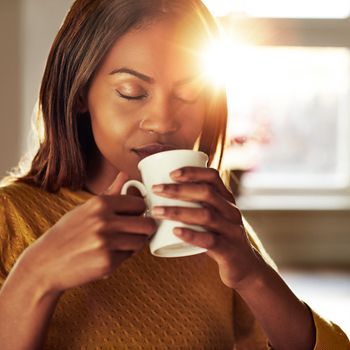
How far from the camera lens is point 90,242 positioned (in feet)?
2.39

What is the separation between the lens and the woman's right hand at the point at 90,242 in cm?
73

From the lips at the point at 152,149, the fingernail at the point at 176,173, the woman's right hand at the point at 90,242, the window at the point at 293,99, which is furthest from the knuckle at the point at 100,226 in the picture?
the window at the point at 293,99

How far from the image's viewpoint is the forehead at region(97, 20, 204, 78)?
923mm

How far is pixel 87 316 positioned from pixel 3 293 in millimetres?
161

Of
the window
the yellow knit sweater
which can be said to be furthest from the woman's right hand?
the window

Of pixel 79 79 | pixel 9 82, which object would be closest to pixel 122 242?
pixel 79 79

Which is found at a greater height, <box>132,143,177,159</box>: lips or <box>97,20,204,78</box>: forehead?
<box>97,20,204,78</box>: forehead

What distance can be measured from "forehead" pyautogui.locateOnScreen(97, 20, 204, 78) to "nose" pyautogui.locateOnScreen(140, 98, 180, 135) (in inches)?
1.7

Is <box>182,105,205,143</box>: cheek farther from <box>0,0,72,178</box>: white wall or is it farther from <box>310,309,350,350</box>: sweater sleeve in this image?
<box>0,0,72,178</box>: white wall

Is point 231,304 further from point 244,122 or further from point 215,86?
point 244,122

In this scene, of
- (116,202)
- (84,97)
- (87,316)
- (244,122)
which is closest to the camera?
(116,202)


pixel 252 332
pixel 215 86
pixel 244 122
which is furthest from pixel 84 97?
pixel 244 122

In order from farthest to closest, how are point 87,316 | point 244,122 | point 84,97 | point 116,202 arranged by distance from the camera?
1. point 244,122
2. point 84,97
3. point 87,316
4. point 116,202

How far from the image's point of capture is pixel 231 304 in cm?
105
